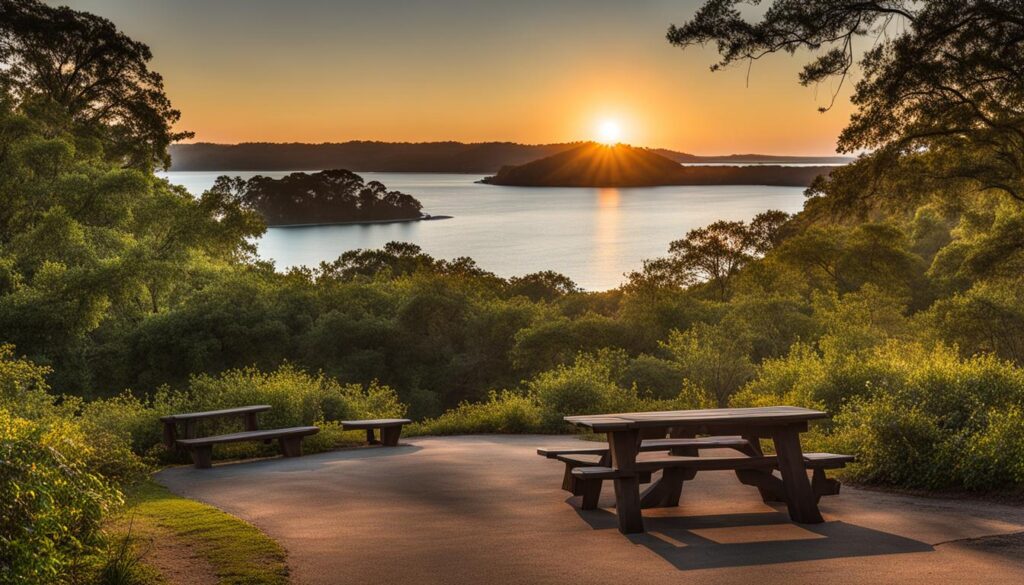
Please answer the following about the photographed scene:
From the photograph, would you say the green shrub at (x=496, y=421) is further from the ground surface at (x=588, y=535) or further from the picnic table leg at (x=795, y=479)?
the picnic table leg at (x=795, y=479)

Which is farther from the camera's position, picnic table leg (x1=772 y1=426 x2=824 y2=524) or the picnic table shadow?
picnic table leg (x1=772 y1=426 x2=824 y2=524)

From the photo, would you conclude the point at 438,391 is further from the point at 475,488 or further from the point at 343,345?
the point at 475,488

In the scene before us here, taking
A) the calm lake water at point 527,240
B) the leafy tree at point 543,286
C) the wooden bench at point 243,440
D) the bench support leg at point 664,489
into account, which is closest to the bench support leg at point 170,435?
the wooden bench at point 243,440

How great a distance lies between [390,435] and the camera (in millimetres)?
17297

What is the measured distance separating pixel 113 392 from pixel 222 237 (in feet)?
32.9

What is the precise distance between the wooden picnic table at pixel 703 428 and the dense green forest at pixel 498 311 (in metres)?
2.72

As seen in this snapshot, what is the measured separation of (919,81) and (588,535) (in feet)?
48.5

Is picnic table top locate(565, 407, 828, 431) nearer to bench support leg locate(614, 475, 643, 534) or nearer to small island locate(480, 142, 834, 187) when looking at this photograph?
bench support leg locate(614, 475, 643, 534)

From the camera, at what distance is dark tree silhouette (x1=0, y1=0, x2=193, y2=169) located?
41.3m

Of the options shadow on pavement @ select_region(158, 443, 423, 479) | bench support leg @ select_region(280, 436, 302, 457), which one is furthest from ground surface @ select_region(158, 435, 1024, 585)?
bench support leg @ select_region(280, 436, 302, 457)

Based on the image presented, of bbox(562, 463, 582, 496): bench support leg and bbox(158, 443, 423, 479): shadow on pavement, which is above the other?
bbox(562, 463, 582, 496): bench support leg

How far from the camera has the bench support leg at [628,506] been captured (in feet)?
27.6

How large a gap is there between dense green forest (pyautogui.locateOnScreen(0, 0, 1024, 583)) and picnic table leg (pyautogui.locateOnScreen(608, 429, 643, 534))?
13.4ft

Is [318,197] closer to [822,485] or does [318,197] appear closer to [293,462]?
[293,462]
